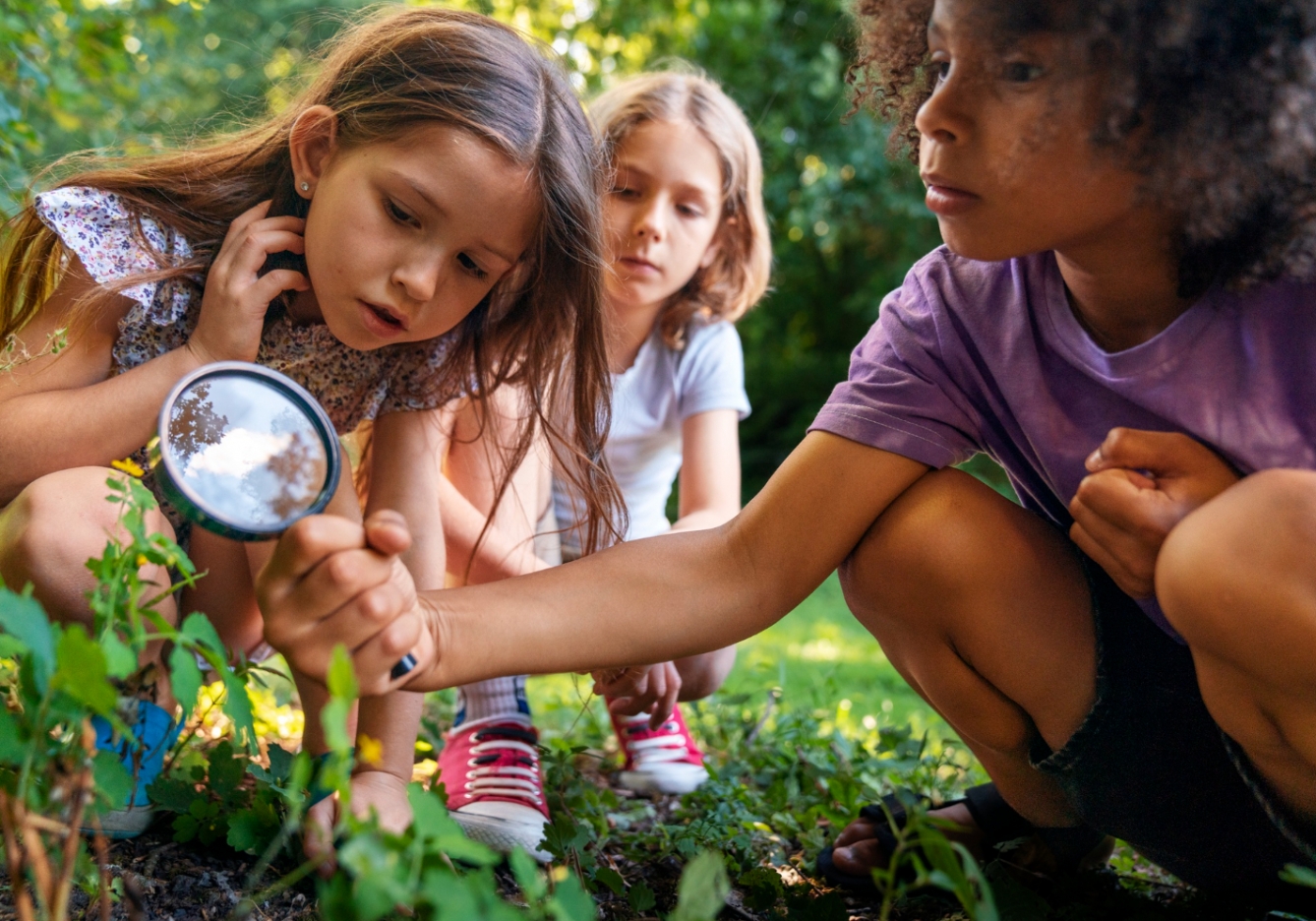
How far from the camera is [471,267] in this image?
6.22ft

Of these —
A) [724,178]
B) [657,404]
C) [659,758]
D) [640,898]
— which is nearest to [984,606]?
[640,898]

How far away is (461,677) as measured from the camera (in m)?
1.35

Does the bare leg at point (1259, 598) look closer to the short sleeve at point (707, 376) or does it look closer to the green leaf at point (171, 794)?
the green leaf at point (171, 794)

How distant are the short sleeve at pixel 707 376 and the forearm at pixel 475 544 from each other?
27.3 inches

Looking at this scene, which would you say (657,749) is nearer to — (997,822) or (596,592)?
(997,822)

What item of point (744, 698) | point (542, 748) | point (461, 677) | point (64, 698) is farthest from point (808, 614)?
point (64, 698)

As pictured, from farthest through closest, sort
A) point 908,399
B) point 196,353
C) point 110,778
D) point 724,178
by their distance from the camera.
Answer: point 724,178 < point 196,353 < point 908,399 < point 110,778

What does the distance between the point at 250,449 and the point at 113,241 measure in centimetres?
78

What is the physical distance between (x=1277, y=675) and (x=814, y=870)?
0.90 m

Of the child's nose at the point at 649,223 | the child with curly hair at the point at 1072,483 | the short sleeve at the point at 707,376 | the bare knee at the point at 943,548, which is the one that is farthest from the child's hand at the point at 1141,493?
the child's nose at the point at 649,223

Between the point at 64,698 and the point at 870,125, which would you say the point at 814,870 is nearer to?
the point at 64,698

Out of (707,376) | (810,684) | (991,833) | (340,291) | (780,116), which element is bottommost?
(810,684)

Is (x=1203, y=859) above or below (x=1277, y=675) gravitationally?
below

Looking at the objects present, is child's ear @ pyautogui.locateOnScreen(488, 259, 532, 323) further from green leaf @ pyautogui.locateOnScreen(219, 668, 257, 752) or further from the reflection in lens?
green leaf @ pyautogui.locateOnScreen(219, 668, 257, 752)
